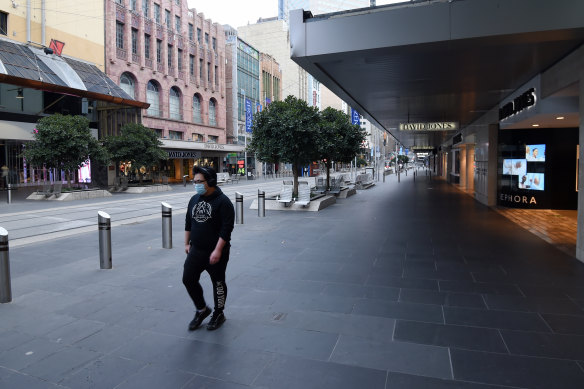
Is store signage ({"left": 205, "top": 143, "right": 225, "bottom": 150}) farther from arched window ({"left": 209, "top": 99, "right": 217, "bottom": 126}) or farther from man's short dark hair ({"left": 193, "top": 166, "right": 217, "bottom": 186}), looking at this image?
man's short dark hair ({"left": 193, "top": 166, "right": 217, "bottom": 186})

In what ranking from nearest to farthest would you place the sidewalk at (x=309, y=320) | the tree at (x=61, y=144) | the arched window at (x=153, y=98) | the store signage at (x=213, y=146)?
the sidewalk at (x=309, y=320)
the tree at (x=61, y=144)
the arched window at (x=153, y=98)
the store signage at (x=213, y=146)

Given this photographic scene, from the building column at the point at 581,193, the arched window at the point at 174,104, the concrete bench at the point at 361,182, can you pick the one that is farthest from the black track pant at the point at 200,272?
the arched window at the point at 174,104

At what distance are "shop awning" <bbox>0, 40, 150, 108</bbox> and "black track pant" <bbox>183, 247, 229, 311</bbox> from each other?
2487 centimetres

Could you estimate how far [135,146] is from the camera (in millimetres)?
28125

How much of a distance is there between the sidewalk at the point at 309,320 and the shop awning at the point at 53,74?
20.6 metres

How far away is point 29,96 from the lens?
29.0 metres

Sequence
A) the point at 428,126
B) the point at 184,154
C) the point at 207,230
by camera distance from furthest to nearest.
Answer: the point at 184,154, the point at 428,126, the point at 207,230

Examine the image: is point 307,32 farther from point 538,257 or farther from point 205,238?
point 538,257

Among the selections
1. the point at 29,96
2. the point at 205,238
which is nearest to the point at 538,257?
the point at 205,238

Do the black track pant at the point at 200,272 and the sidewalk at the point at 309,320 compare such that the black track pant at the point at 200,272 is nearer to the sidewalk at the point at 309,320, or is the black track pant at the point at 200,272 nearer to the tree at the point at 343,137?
the sidewalk at the point at 309,320

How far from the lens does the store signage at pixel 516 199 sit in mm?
15500

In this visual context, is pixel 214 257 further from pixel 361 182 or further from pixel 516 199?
pixel 361 182

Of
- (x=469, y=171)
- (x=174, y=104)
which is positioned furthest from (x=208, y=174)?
(x=174, y=104)

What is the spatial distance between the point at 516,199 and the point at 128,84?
3665cm
